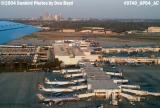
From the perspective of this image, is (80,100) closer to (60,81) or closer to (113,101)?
(113,101)

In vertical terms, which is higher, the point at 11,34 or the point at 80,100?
the point at 11,34

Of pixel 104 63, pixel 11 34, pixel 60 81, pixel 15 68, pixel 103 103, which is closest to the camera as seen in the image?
pixel 11 34

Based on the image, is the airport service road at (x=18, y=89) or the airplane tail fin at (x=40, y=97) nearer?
the airport service road at (x=18, y=89)

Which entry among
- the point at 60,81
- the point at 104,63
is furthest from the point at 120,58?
the point at 60,81

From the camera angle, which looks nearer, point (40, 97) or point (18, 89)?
point (40, 97)

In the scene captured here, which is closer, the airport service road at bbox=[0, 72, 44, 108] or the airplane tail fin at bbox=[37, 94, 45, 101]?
the airport service road at bbox=[0, 72, 44, 108]

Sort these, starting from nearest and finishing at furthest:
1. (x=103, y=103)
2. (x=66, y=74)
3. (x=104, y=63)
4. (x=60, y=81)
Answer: (x=103, y=103) → (x=60, y=81) → (x=66, y=74) → (x=104, y=63)

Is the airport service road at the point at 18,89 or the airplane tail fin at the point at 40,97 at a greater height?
the airplane tail fin at the point at 40,97

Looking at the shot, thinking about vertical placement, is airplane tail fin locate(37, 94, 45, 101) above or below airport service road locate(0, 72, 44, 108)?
above
